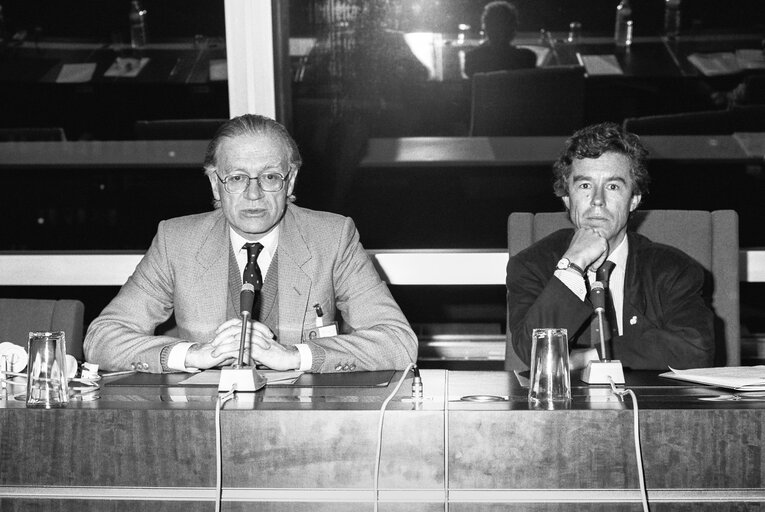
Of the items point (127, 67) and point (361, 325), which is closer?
point (361, 325)

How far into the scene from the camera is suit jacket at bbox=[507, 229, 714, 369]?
7.63 ft

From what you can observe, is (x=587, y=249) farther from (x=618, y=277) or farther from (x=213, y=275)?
(x=213, y=275)

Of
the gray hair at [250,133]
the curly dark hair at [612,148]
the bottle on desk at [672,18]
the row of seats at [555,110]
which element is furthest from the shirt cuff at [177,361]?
the bottle on desk at [672,18]

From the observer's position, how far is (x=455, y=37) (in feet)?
12.3

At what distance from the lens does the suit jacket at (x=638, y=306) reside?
2324 millimetres

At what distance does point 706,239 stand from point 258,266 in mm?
1281

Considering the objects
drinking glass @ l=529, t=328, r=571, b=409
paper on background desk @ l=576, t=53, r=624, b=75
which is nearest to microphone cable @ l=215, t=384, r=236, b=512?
drinking glass @ l=529, t=328, r=571, b=409

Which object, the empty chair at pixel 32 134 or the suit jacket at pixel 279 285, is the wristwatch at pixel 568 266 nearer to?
the suit jacket at pixel 279 285

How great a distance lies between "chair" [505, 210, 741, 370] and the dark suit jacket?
1237 mm

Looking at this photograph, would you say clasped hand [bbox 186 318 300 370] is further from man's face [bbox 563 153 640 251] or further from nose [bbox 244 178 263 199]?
man's face [bbox 563 153 640 251]

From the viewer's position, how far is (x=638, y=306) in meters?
2.50

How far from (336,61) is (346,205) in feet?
1.98

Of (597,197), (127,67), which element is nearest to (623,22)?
(597,197)

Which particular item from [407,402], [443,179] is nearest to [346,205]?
[443,179]
